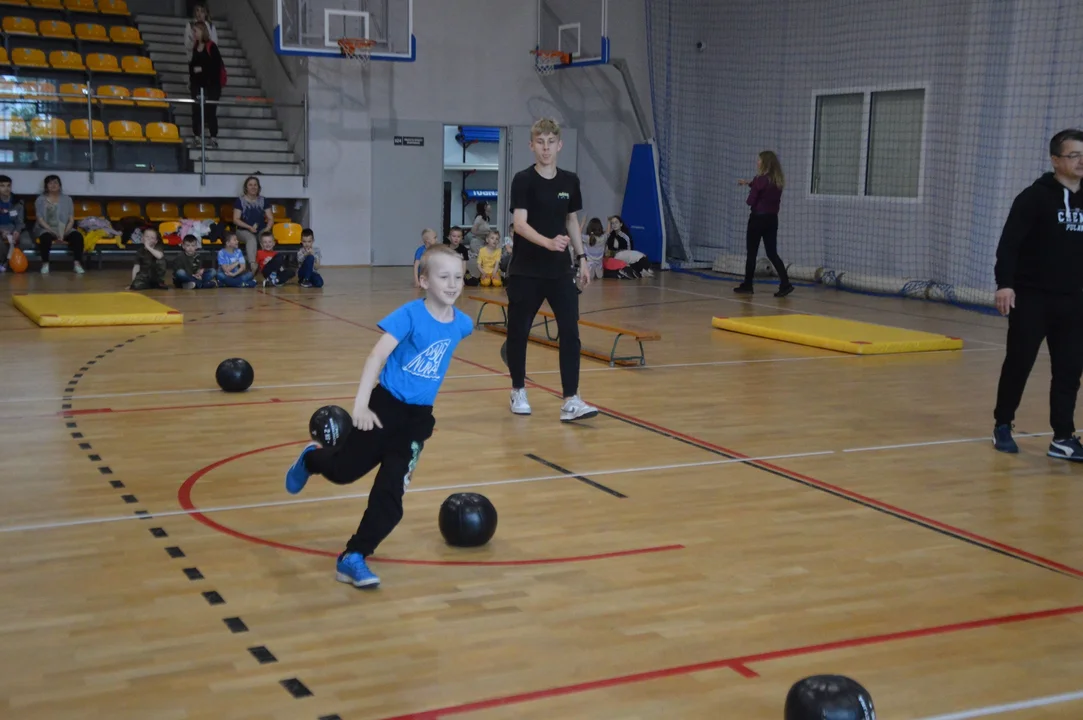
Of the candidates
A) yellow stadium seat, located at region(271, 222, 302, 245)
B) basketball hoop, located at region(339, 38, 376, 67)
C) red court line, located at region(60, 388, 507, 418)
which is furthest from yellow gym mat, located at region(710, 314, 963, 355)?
basketball hoop, located at region(339, 38, 376, 67)

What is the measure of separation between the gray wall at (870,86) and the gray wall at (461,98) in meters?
1.22

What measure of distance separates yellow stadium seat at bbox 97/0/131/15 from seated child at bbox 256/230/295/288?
6607mm

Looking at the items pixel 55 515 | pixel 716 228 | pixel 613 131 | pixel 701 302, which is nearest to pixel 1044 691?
pixel 55 515

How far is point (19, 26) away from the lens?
18.0m

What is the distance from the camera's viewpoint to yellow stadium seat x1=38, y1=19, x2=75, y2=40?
18.3 m

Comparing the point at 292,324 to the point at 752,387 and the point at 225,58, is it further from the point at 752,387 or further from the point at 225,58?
the point at 225,58

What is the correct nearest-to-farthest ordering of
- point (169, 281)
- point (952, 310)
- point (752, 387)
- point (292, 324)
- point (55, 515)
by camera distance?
point (55, 515) → point (752, 387) → point (292, 324) → point (952, 310) → point (169, 281)

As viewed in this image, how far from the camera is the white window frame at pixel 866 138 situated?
15.0 meters

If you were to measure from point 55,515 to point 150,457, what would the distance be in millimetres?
1051

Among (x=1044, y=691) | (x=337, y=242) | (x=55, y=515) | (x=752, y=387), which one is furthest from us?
(x=337, y=242)

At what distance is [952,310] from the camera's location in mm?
13820

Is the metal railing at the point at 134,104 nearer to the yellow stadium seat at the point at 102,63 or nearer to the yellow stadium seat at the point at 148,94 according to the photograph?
the yellow stadium seat at the point at 148,94

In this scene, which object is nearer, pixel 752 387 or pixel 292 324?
pixel 752 387

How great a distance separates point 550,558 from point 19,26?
17274mm
